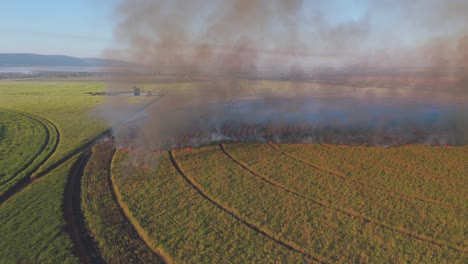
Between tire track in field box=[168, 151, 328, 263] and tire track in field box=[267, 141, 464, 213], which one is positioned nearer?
tire track in field box=[168, 151, 328, 263]

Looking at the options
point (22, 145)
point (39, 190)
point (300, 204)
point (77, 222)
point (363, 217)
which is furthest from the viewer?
point (22, 145)

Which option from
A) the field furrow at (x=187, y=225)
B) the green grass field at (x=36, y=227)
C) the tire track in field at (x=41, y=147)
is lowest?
the green grass field at (x=36, y=227)

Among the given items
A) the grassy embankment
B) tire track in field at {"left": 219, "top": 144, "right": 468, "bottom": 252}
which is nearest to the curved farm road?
the grassy embankment

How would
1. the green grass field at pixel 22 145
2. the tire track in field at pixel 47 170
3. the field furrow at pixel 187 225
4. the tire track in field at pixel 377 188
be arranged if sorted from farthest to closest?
the green grass field at pixel 22 145 → the tire track in field at pixel 47 170 → the tire track in field at pixel 377 188 → the field furrow at pixel 187 225

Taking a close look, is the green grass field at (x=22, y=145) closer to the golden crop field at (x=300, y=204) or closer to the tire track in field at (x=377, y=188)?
the golden crop field at (x=300, y=204)

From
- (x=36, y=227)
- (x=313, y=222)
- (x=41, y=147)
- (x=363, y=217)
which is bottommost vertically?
(x=36, y=227)

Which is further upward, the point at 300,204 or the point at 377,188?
the point at 377,188

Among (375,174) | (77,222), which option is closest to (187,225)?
(77,222)

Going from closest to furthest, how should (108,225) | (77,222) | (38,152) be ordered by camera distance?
(108,225) → (77,222) → (38,152)

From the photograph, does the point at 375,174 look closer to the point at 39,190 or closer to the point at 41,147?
the point at 39,190

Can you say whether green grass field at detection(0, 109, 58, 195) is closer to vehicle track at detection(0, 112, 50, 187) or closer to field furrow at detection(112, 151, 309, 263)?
vehicle track at detection(0, 112, 50, 187)

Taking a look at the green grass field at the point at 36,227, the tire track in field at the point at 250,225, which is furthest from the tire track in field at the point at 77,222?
the tire track in field at the point at 250,225
